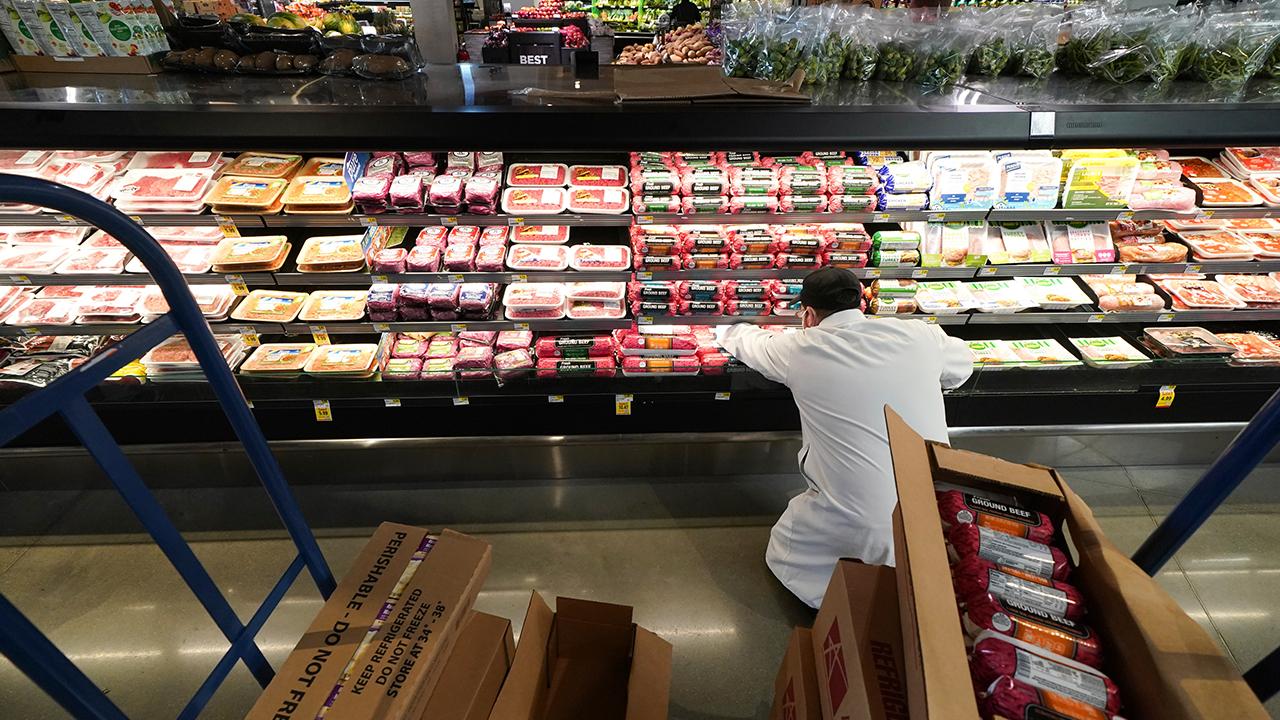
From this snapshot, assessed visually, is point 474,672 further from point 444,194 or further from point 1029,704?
point 444,194

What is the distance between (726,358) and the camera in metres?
3.16

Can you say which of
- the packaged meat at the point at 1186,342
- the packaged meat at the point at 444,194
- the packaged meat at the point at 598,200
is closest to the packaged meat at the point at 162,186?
the packaged meat at the point at 444,194

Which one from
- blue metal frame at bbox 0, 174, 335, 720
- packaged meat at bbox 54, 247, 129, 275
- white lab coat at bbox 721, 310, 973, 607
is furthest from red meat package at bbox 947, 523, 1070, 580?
packaged meat at bbox 54, 247, 129, 275

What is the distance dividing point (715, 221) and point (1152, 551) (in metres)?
2.03

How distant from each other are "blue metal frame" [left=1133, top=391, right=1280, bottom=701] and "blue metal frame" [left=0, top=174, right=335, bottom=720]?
226 cm

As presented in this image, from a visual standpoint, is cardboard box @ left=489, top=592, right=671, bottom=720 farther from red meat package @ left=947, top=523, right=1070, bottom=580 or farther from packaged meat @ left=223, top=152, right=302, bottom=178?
packaged meat @ left=223, top=152, right=302, bottom=178

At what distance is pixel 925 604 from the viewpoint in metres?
1.11

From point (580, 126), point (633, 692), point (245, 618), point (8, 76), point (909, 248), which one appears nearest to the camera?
point (633, 692)

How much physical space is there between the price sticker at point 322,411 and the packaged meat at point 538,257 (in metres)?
1.22

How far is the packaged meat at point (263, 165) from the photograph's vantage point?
2.78 m

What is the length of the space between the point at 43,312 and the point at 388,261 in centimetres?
187

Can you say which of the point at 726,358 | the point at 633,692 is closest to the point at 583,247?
the point at 726,358

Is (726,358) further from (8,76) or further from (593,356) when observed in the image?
(8,76)

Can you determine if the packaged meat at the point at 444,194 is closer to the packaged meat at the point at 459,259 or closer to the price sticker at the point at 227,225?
the packaged meat at the point at 459,259
